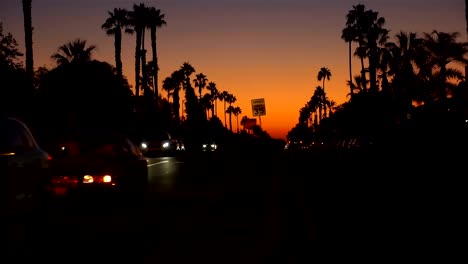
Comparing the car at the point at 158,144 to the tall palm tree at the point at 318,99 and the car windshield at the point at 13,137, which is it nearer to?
the car windshield at the point at 13,137

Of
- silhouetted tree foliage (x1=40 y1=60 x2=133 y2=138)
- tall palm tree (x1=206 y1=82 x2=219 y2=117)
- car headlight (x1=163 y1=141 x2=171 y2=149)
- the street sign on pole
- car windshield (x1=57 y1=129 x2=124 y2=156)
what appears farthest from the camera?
tall palm tree (x1=206 y1=82 x2=219 y2=117)

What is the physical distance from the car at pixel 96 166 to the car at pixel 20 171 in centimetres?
133

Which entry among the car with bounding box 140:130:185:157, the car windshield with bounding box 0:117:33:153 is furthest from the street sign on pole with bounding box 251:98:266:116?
the car windshield with bounding box 0:117:33:153

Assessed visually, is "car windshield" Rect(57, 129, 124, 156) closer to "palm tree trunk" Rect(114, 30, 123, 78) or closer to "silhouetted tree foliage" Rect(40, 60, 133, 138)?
"silhouetted tree foliage" Rect(40, 60, 133, 138)

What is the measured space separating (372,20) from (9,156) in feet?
232

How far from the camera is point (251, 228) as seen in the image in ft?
38.5

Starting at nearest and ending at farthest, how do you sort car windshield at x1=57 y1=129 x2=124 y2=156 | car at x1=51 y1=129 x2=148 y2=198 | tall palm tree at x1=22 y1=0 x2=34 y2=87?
car at x1=51 y1=129 x2=148 y2=198
car windshield at x1=57 y1=129 x2=124 y2=156
tall palm tree at x1=22 y1=0 x2=34 y2=87

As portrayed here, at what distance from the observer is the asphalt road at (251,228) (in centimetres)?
903

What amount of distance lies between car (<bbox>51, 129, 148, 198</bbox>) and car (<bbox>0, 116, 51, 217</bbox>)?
1327mm

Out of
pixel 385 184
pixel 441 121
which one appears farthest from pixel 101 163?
pixel 441 121

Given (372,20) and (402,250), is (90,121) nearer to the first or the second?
(372,20)

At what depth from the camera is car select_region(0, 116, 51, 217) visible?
10.4m

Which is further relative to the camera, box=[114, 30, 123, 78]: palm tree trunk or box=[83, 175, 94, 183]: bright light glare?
box=[114, 30, 123, 78]: palm tree trunk

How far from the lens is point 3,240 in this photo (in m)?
10.2
